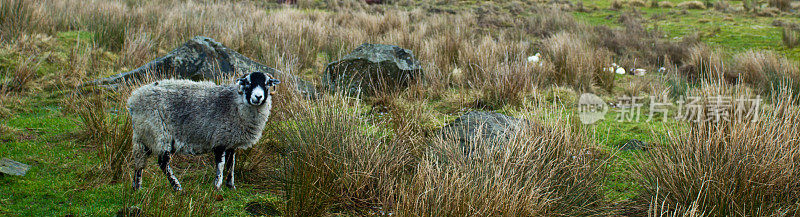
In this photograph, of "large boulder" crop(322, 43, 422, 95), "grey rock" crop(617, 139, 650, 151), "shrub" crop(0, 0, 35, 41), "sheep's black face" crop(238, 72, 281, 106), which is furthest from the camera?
"shrub" crop(0, 0, 35, 41)

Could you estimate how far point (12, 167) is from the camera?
3.97 metres

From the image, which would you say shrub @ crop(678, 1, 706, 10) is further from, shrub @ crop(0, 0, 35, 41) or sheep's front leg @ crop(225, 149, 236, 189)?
sheep's front leg @ crop(225, 149, 236, 189)

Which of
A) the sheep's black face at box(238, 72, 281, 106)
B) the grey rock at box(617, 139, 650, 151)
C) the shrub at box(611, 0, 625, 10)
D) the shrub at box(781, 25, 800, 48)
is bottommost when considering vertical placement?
the shrub at box(611, 0, 625, 10)

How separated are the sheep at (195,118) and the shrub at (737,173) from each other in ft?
8.04

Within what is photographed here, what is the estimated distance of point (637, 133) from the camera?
6.00 meters

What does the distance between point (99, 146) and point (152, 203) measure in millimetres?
1408

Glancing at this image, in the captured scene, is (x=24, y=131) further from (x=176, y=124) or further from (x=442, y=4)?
(x=442, y=4)

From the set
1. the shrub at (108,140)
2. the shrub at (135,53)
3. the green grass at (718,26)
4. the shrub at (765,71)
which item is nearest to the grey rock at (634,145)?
the shrub at (765,71)

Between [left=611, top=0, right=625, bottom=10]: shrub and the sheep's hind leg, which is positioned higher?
the sheep's hind leg

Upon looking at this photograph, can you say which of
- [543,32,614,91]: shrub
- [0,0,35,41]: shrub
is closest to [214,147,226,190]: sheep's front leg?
[543,32,614,91]: shrub

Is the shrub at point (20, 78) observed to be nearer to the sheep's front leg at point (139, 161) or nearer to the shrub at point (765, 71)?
the sheep's front leg at point (139, 161)

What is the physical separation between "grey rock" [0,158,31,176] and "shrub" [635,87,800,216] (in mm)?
4106

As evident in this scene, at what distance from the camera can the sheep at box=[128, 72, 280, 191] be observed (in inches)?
138

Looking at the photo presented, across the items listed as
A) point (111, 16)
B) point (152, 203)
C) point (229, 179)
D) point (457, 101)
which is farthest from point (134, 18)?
point (152, 203)
